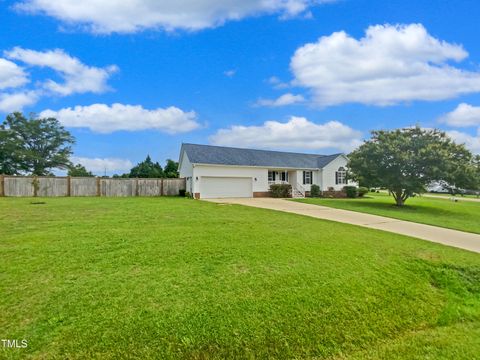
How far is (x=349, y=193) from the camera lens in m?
30.2

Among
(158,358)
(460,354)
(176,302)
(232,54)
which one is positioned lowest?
(460,354)

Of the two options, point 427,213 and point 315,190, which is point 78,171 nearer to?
point 315,190

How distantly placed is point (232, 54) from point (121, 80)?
6818 millimetres

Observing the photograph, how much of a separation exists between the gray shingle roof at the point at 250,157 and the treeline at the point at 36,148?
10.9m

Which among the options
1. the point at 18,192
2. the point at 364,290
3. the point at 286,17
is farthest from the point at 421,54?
A: the point at 18,192

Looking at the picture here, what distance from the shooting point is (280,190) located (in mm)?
27359

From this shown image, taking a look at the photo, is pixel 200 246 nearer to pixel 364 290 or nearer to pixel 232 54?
pixel 364 290

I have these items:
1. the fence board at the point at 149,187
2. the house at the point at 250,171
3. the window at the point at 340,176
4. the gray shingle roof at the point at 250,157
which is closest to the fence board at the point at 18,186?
the fence board at the point at 149,187

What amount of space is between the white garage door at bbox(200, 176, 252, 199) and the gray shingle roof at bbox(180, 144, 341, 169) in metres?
1.52

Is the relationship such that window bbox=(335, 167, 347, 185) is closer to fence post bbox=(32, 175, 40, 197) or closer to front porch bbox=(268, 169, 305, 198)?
front porch bbox=(268, 169, 305, 198)

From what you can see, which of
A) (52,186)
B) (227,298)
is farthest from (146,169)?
(227,298)

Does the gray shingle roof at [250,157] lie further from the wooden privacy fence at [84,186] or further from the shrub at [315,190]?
the wooden privacy fence at [84,186]

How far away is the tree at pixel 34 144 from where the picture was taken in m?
35.1

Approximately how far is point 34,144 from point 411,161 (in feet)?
143
